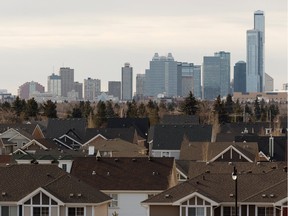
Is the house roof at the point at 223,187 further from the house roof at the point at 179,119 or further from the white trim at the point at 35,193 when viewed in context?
the house roof at the point at 179,119

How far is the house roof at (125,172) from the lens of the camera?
2315 inches

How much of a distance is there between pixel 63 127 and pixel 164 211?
70.9 metres

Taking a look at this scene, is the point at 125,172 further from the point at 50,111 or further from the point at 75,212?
the point at 50,111

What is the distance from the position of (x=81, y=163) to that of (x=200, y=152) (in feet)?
77.9

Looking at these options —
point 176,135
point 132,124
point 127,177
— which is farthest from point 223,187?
point 132,124

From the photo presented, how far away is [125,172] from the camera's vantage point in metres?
59.8

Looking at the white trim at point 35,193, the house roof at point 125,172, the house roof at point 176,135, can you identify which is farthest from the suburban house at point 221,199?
the house roof at point 176,135

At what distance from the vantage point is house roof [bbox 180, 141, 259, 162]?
8144 cm

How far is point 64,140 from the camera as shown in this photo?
4434 inches

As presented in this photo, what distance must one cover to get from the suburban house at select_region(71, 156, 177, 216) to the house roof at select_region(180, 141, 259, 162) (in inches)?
746

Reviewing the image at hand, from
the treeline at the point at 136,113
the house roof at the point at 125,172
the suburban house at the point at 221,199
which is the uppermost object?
the treeline at the point at 136,113

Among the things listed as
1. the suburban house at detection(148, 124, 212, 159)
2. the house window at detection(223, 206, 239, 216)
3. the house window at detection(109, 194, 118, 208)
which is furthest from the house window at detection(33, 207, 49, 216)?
the suburban house at detection(148, 124, 212, 159)

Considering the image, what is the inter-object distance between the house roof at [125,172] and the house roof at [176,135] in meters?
39.8

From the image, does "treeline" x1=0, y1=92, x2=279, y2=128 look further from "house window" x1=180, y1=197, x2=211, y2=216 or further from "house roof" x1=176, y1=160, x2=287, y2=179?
"house window" x1=180, y1=197, x2=211, y2=216
